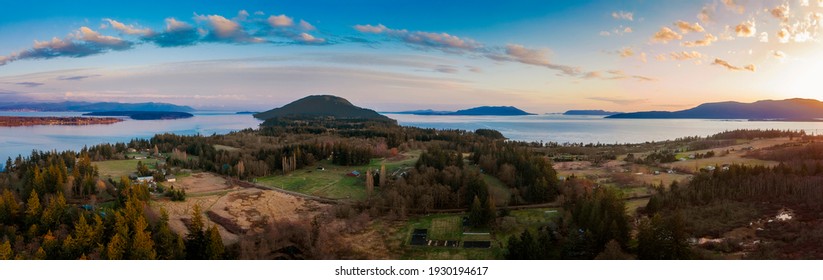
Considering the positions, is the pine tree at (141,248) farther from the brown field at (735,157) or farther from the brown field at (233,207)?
the brown field at (735,157)

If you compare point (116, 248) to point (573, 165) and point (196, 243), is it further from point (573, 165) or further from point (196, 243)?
point (573, 165)

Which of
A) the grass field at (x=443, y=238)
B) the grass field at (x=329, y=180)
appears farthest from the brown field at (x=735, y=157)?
the grass field at (x=329, y=180)

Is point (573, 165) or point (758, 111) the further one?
point (573, 165)

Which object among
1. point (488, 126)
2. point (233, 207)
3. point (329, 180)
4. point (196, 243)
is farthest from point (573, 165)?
point (196, 243)

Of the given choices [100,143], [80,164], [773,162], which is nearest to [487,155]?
[773,162]

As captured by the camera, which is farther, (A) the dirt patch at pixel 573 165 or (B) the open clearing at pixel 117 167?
(A) the dirt patch at pixel 573 165

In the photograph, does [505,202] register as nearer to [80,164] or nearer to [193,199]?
[193,199]
